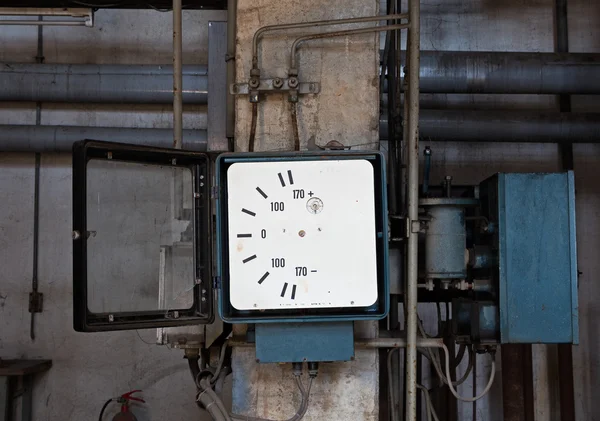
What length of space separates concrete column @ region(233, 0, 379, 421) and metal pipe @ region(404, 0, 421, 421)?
112 millimetres

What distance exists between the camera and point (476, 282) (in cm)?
170

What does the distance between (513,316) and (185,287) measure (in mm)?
900

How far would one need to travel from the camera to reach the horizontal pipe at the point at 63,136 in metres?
2.97

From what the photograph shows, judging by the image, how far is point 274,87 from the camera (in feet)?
5.37

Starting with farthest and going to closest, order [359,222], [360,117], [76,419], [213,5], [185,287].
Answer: [76,419] → [213,5] → [360,117] → [185,287] → [359,222]

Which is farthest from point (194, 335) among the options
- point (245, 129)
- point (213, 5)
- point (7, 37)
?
point (7, 37)

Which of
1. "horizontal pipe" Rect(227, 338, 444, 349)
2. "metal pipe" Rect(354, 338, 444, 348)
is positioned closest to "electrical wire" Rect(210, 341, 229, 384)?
"horizontal pipe" Rect(227, 338, 444, 349)

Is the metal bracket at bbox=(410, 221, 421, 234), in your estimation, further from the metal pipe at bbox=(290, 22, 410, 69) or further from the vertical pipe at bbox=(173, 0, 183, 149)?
Result: the vertical pipe at bbox=(173, 0, 183, 149)

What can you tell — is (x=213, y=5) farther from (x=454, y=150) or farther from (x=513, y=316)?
(x=513, y=316)

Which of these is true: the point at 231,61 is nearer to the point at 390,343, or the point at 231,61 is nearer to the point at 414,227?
the point at 414,227

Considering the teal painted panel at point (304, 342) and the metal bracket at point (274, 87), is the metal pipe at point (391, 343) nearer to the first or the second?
the teal painted panel at point (304, 342)

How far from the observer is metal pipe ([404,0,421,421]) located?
62.1 inches

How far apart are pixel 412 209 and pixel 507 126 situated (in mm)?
1493

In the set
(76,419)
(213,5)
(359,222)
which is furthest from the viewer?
(76,419)
